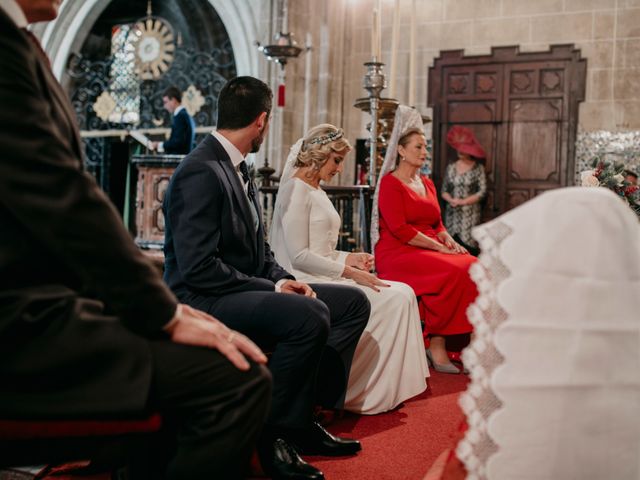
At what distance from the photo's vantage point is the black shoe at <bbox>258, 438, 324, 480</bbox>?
96.7 inches

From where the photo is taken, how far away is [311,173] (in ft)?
12.0

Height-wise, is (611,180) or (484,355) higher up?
(611,180)

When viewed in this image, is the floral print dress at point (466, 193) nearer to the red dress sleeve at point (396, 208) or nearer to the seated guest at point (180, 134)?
the seated guest at point (180, 134)

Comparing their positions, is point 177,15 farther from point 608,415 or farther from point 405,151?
point 608,415

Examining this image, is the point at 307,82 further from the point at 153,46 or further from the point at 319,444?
the point at 319,444

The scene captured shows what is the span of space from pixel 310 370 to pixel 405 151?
2.50 m

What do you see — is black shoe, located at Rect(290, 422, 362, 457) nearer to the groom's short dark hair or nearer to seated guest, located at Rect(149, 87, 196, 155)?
the groom's short dark hair

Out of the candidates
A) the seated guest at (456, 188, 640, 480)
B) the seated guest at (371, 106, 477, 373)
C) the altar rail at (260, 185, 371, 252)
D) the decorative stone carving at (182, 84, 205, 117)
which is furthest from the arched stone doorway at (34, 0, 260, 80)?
the seated guest at (456, 188, 640, 480)

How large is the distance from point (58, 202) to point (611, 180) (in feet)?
10.0

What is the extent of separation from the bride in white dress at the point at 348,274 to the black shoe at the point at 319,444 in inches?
24.0

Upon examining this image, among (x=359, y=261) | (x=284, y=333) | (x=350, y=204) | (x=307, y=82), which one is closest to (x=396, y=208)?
(x=350, y=204)

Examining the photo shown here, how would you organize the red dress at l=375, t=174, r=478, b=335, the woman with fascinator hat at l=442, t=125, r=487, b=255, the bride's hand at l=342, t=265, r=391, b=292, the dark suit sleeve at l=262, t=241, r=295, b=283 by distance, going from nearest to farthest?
the dark suit sleeve at l=262, t=241, r=295, b=283
the bride's hand at l=342, t=265, r=391, b=292
the red dress at l=375, t=174, r=478, b=335
the woman with fascinator hat at l=442, t=125, r=487, b=255

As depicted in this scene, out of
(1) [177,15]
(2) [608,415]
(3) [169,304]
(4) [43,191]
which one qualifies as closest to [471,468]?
(2) [608,415]

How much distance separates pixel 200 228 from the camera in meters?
2.52
